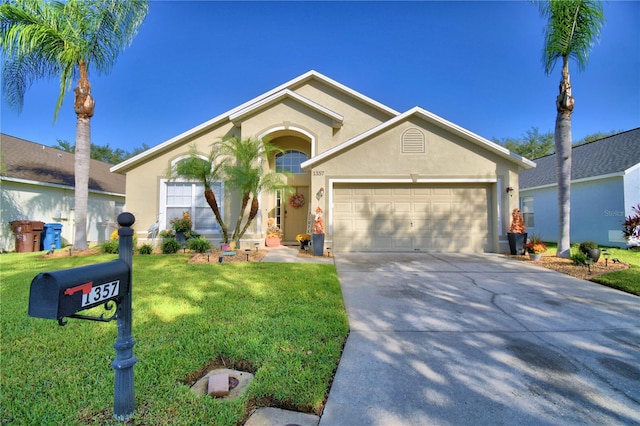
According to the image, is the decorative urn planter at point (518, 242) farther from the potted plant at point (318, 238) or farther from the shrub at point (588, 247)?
the potted plant at point (318, 238)

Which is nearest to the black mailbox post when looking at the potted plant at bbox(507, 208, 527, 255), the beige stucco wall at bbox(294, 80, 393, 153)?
the potted plant at bbox(507, 208, 527, 255)

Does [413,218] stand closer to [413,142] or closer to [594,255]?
[413,142]

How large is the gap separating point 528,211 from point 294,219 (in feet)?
44.7

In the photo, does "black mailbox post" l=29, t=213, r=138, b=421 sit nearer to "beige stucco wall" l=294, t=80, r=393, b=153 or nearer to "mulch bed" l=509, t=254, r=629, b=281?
"mulch bed" l=509, t=254, r=629, b=281

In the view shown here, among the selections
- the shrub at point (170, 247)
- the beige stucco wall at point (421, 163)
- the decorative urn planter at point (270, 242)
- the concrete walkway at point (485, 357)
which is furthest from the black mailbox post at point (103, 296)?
the decorative urn planter at point (270, 242)

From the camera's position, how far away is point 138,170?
38.5ft

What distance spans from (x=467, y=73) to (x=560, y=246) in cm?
966

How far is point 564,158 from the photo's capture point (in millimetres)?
8969

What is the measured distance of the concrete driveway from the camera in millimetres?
2305

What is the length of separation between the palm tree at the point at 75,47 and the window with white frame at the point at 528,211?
67.3 feet

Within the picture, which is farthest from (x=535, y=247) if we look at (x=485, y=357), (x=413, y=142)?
(x=485, y=357)

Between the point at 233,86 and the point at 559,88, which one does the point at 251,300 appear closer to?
the point at 559,88

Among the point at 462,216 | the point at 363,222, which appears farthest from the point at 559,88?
the point at 363,222

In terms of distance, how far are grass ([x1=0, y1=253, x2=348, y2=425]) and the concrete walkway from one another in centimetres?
29
